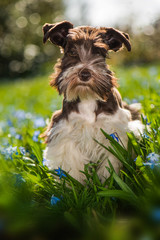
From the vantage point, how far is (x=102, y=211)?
217cm

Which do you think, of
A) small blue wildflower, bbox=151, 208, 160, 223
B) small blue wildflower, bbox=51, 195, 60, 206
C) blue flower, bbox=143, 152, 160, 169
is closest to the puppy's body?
small blue wildflower, bbox=51, 195, 60, 206

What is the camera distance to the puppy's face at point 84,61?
2800 mm

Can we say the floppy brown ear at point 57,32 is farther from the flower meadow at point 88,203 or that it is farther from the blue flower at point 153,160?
the blue flower at point 153,160

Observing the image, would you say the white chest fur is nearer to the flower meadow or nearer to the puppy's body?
the puppy's body

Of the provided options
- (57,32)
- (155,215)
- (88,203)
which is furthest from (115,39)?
(155,215)

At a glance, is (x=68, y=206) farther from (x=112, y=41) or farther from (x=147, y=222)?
(x=112, y=41)

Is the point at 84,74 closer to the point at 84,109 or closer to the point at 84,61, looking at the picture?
the point at 84,61

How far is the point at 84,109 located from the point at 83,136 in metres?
0.30

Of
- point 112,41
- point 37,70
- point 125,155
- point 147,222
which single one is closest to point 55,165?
point 125,155

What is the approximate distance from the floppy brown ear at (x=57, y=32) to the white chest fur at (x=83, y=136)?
2.63 ft

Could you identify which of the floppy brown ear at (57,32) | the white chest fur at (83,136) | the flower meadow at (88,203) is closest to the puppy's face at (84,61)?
the floppy brown ear at (57,32)

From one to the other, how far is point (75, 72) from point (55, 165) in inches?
44.0

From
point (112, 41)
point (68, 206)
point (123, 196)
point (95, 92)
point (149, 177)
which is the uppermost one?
point (112, 41)

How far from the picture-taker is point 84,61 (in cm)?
288
